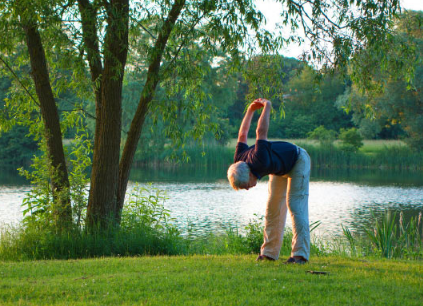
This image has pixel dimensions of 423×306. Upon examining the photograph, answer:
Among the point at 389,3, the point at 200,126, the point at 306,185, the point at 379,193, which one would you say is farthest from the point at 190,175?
the point at 306,185

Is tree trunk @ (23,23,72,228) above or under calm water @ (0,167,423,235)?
above

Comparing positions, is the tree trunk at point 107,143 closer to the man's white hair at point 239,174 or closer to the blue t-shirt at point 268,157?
the blue t-shirt at point 268,157

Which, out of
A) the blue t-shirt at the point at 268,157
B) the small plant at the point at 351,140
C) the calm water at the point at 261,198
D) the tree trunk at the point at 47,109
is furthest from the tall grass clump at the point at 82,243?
the small plant at the point at 351,140

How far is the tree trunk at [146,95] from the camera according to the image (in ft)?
26.6

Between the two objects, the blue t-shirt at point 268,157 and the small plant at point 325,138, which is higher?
the small plant at point 325,138

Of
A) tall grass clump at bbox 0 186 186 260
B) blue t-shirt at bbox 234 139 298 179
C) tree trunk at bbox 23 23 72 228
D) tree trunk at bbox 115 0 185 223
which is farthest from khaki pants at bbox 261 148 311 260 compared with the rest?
tree trunk at bbox 23 23 72 228

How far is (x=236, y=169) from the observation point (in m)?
4.86

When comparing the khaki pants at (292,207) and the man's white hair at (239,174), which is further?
the khaki pants at (292,207)

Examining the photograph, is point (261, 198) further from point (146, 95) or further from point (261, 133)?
point (261, 133)

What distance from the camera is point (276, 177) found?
5559mm

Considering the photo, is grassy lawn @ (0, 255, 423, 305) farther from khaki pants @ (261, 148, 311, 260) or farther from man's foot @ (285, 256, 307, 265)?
khaki pants @ (261, 148, 311, 260)

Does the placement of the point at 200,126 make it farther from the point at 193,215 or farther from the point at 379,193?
the point at 379,193

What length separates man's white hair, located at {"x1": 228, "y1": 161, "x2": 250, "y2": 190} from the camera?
483cm

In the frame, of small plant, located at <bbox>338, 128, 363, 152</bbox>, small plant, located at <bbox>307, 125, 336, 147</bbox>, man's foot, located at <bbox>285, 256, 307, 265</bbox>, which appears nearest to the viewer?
man's foot, located at <bbox>285, 256, 307, 265</bbox>
